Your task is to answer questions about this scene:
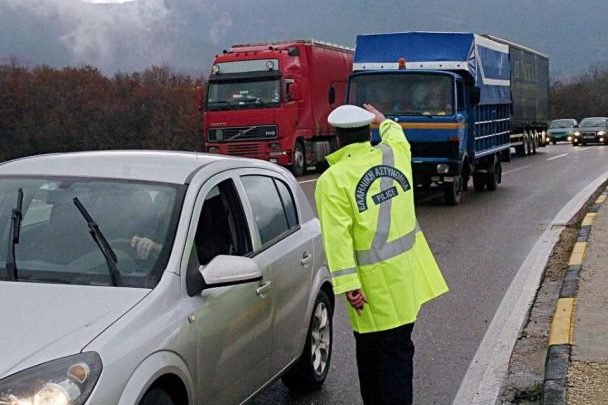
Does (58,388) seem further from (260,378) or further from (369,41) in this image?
(369,41)

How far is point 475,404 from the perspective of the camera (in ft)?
17.9

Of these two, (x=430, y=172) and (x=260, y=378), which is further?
(x=430, y=172)

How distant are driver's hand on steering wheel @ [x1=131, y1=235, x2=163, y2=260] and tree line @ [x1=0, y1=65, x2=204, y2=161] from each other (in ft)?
162

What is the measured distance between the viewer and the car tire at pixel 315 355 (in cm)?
549

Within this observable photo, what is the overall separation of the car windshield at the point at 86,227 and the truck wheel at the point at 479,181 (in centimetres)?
1655

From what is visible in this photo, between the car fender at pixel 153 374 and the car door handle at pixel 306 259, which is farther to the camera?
the car door handle at pixel 306 259

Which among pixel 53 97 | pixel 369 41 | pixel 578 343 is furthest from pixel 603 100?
pixel 578 343

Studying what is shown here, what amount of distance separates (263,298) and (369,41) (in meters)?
14.0

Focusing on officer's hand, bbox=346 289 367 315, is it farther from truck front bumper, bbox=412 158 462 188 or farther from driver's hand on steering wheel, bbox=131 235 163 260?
truck front bumper, bbox=412 158 462 188

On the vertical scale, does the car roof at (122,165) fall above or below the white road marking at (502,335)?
above

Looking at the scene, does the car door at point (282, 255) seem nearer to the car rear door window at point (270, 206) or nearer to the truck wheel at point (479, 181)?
the car rear door window at point (270, 206)

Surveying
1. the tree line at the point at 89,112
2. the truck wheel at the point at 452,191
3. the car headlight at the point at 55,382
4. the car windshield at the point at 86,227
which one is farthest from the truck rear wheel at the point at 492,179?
the tree line at the point at 89,112

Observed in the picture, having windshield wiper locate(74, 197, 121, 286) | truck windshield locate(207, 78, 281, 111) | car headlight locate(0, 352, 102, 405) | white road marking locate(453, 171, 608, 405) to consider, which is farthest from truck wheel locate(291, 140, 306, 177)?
car headlight locate(0, 352, 102, 405)

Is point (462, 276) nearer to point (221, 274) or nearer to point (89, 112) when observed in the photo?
point (221, 274)
